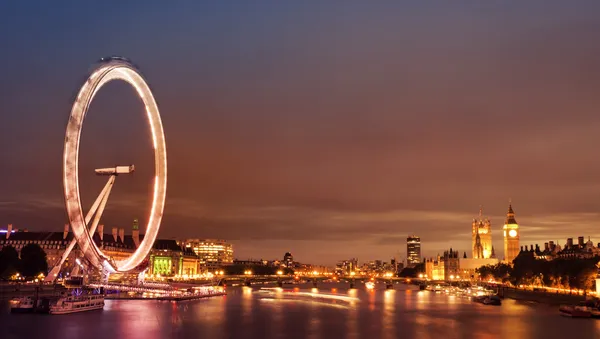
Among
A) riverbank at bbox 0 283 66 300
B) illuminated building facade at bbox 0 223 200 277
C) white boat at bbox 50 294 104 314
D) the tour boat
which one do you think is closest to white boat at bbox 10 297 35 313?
white boat at bbox 50 294 104 314

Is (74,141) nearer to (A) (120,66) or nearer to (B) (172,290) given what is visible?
(A) (120,66)

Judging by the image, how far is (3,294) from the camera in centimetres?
7075

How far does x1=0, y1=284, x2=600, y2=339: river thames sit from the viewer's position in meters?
51.8

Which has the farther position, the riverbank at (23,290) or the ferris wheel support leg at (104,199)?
the riverbank at (23,290)

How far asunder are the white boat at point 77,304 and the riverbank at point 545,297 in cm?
5371

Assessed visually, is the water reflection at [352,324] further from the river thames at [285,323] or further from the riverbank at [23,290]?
the riverbank at [23,290]

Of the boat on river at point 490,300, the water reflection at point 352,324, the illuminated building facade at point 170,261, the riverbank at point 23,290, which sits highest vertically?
the illuminated building facade at point 170,261

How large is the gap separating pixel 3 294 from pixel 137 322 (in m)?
21.1

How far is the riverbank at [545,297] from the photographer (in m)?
86.7

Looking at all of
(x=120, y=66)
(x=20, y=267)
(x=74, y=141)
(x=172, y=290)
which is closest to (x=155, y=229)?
(x=74, y=141)

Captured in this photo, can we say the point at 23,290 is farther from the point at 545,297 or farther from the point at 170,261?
the point at 170,261

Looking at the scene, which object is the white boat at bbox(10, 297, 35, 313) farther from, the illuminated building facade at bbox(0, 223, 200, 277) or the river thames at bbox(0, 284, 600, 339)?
the illuminated building facade at bbox(0, 223, 200, 277)

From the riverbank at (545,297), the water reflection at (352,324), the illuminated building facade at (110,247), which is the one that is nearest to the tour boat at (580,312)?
the riverbank at (545,297)

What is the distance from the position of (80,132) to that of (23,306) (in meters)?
16.4
